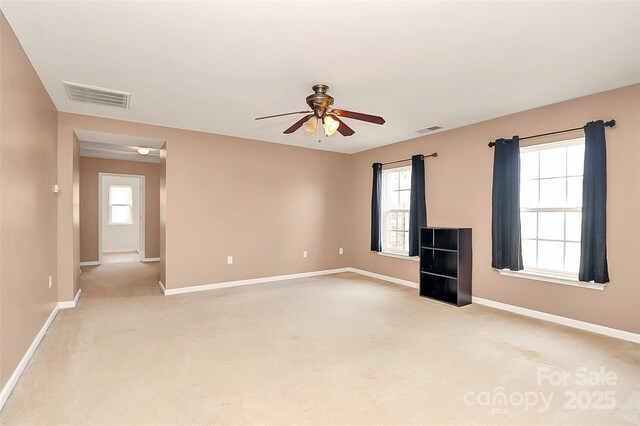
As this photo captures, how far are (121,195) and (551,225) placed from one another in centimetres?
1069

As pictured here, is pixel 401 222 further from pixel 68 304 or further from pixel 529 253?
pixel 68 304

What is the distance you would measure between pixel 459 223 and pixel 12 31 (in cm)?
511

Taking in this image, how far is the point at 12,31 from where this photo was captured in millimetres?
2312

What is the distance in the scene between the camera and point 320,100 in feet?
10.3

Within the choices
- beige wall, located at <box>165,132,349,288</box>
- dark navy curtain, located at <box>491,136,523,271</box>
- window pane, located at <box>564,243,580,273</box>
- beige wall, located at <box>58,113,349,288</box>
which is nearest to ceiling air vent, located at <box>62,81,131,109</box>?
beige wall, located at <box>58,113,349,288</box>

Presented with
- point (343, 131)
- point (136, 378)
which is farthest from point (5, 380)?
point (343, 131)

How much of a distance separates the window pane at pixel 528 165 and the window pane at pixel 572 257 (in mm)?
919

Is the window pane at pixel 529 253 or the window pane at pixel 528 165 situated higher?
the window pane at pixel 528 165

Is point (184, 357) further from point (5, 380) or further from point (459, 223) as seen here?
point (459, 223)

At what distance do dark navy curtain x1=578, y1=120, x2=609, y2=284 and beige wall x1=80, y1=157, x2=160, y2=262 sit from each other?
8.63 m

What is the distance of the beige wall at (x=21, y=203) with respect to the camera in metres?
2.18

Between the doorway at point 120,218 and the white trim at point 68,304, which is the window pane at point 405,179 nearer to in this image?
the white trim at point 68,304

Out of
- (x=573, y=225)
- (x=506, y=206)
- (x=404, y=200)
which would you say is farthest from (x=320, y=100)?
(x=404, y=200)

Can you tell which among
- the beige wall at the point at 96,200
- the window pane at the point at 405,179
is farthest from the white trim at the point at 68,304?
the window pane at the point at 405,179
